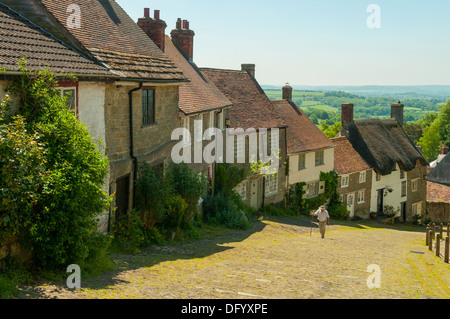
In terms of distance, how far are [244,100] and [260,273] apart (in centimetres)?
2156

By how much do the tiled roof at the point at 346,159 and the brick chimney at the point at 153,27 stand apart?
20662mm

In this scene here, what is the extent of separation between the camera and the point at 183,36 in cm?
2741

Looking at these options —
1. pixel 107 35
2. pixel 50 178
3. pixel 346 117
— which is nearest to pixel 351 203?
pixel 346 117

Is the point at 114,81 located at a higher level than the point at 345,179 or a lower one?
higher

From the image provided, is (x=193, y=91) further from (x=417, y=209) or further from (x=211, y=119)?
(x=417, y=209)

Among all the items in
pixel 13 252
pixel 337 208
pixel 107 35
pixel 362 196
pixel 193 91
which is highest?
pixel 107 35

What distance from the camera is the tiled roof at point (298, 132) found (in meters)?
34.0

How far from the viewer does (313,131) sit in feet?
121

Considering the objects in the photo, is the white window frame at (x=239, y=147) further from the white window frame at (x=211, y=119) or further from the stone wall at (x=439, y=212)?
the stone wall at (x=439, y=212)

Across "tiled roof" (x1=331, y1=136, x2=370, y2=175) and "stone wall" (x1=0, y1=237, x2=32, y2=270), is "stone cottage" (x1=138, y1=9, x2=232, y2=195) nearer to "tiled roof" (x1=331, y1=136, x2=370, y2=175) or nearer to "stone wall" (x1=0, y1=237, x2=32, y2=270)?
"stone wall" (x1=0, y1=237, x2=32, y2=270)

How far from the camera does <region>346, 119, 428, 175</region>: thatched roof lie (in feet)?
131

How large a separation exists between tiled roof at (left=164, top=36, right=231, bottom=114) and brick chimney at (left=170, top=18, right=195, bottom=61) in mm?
584

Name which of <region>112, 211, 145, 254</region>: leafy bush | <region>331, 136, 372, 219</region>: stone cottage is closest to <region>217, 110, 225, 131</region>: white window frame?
<region>112, 211, 145, 254</region>: leafy bush

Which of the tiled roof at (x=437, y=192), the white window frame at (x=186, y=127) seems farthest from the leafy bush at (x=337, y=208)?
the white window frame at (x=186, y=127)
